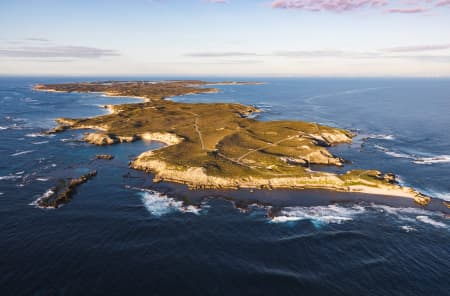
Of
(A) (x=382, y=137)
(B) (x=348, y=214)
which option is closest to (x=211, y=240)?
(B) (x=348, y=214)

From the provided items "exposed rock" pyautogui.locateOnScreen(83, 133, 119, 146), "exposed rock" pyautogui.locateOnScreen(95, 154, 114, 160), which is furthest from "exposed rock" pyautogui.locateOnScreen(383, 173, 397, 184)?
Answer: "exposed rock" pyautogui.locateOnScreen(83, 133, 119, 146)

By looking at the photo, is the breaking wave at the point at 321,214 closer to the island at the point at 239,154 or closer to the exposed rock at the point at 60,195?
the island at the point at 239,154

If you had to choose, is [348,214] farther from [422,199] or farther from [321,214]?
[422,199]

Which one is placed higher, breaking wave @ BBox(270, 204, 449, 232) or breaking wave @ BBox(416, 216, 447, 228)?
breaking wave @ BBox(270, 204, 449, 232)

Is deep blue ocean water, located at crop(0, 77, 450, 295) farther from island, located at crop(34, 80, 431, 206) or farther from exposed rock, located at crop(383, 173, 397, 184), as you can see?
island, located at crop(34, 80, 431, 206)

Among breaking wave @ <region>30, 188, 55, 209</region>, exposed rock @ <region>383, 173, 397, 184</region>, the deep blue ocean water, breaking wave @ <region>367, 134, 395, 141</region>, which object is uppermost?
breaking wave @ <region>367, 134, 395, 141</region>

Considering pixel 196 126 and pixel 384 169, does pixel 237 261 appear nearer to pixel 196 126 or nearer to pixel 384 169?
pixel 384 169
